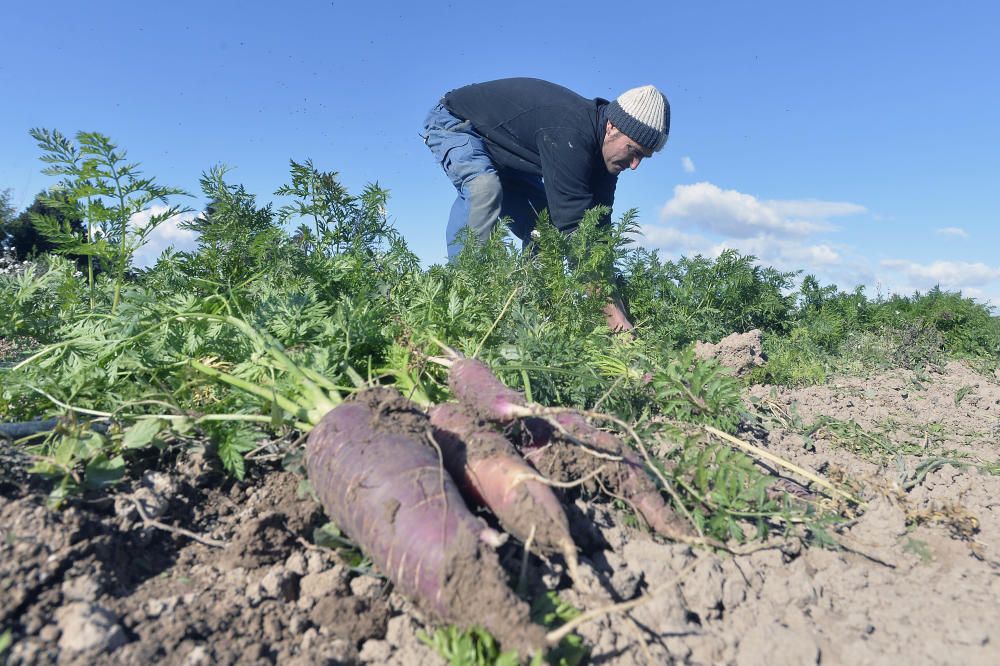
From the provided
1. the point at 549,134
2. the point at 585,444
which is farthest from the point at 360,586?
the point at 549,134

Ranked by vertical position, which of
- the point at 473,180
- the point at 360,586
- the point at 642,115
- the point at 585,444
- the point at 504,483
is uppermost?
the point at 642,115

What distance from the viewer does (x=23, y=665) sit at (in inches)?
53.3

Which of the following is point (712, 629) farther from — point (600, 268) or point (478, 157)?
point (478, 157)

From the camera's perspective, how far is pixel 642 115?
495 centimetres

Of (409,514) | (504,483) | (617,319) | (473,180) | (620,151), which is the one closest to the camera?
(409,514)

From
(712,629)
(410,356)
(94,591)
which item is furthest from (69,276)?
(712,629)

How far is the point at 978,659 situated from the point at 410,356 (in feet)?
6.94

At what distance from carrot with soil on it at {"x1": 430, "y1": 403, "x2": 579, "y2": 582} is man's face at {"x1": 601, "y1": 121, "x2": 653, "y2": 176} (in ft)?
11.8

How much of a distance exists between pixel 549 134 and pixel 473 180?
33.0 inches

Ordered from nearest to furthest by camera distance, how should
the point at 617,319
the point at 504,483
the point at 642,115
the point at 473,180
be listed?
the point at 504,483 < the point at 617,319 < the point at 642,115 < the point at 473,180

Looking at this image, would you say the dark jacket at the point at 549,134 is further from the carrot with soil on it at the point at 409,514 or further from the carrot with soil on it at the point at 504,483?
the carrot with soil on it at the point at 409,514

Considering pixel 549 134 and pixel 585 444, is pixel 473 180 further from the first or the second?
pixel 585 444

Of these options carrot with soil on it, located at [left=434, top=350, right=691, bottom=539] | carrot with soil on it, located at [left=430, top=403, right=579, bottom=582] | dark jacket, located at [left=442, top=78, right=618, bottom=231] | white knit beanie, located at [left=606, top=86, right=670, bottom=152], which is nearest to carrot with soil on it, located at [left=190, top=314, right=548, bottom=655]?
carrot with soil on it, located at [left=430, top=403, right=579, bottom=582]

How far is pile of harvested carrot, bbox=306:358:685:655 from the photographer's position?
5.21 ft
